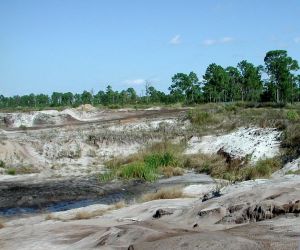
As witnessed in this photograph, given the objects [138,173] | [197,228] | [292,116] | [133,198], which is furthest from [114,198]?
[292,116]

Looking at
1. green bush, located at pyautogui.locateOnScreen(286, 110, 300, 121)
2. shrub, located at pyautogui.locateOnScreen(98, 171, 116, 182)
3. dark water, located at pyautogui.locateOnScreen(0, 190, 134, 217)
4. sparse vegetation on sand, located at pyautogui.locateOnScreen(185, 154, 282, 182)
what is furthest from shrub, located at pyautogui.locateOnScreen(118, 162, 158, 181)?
green bush, located at pyautogui.locateOnScreen(286, 110, 300, 121)

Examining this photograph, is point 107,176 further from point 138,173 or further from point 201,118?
point 201,118

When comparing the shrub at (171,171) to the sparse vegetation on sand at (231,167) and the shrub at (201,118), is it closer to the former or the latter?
the sparse vegetation on sand at (231,167)

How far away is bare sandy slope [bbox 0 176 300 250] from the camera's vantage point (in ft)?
34.4

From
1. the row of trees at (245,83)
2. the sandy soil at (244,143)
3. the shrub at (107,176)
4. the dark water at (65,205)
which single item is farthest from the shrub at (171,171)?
the row of trees at (245,83)

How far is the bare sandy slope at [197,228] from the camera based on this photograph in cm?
1050

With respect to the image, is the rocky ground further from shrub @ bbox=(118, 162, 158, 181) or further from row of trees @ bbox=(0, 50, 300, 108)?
row of trees @ bbox=(0, 50, 300, 108)

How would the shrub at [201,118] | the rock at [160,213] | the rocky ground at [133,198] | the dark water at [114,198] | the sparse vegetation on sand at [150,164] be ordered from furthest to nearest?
the shrub at [201,118] < the sparse vegetation on sand at [150,164] < the dark water at [114,198] < the rock at [160,213] < the rocky ground at [133,198]

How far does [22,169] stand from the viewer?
33781 millimetres

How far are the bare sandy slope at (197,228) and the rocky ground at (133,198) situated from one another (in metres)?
0.03

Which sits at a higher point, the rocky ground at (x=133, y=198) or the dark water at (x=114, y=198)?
the rocky ground at (x=133, y=198)

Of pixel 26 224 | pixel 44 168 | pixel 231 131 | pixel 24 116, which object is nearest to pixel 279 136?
pixel 231 131

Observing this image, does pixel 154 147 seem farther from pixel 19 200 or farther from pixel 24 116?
pixel 24 116

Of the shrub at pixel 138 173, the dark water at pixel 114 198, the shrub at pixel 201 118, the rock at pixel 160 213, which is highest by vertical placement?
the shrub at pixel 201 118
